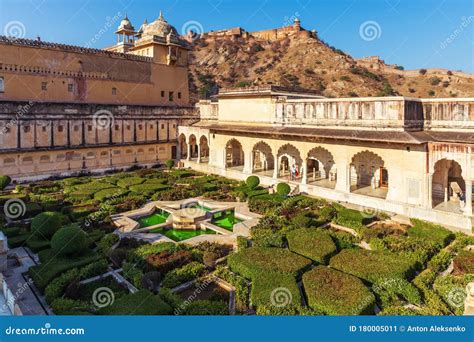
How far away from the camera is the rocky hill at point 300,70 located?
7044 cm

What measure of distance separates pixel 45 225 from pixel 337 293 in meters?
10.7

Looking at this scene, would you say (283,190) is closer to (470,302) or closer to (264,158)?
(264,158)

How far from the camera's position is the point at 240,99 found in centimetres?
2766

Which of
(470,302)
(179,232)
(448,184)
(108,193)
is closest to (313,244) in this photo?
(470,302)

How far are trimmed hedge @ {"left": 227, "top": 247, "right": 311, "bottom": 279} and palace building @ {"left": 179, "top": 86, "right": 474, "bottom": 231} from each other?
760cm

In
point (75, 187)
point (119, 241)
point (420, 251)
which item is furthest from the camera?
point (75, 187)

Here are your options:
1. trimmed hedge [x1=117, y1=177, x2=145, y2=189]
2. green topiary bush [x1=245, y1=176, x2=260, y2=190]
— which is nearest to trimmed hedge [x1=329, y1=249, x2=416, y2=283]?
green topiary bush [x1=245, y1=176, x2=260, y2=190]

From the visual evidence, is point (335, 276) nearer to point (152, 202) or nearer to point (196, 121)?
point (152, 202)

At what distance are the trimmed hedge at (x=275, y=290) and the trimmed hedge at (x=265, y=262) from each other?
36 cm

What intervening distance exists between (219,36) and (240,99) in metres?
75.0

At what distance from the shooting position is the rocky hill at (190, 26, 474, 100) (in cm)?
7044

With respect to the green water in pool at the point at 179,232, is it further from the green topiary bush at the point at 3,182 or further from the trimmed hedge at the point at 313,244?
the green topiary bush at the point at 3,182

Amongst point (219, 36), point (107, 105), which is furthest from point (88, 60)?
point (219, 36)

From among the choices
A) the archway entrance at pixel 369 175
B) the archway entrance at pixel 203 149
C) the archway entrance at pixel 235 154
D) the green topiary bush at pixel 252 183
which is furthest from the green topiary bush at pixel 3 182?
the archway entrance at pixel 369 175
